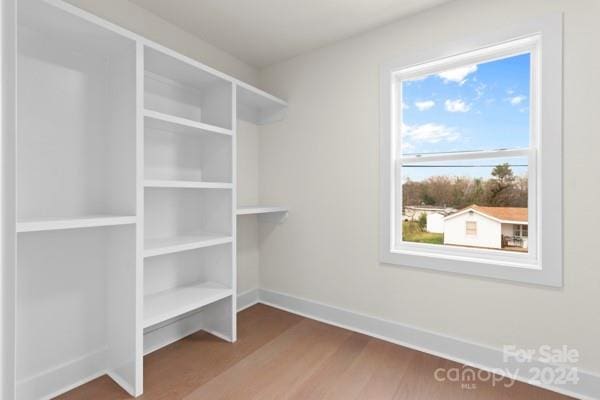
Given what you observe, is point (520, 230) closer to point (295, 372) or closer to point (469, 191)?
point (469, 191)

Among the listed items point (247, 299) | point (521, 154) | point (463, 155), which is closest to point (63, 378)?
point (247, 299)

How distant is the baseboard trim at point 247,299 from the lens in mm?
2588

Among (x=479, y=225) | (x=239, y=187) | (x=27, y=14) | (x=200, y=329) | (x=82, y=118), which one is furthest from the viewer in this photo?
(x=239, y=187)

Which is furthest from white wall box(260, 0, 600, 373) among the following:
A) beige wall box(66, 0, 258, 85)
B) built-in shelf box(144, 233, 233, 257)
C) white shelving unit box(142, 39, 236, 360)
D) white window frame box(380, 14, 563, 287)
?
built-in shelf box(144, 233, 233, 257)

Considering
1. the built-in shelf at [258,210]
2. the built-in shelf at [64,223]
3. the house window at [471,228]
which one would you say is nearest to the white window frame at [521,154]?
the house window at [471,228]

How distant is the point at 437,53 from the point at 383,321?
1.88m

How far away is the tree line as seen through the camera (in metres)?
1.74

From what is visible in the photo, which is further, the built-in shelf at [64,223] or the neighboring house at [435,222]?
the neighboring house at [435,222]

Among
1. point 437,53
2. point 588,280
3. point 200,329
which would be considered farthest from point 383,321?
point 437,53

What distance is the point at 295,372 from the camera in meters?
1.70

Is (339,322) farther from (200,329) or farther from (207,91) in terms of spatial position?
(207,91)

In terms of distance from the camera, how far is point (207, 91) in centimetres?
217

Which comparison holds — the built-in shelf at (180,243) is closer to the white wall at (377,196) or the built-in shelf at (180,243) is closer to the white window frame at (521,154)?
the white wall at (377,196)

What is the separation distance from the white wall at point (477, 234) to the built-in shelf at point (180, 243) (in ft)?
A: 5.01
